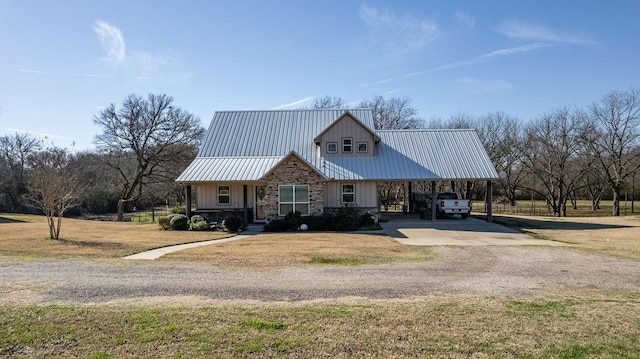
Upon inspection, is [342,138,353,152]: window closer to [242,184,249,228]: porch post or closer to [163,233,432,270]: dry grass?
[242,184,249,228]: porch post

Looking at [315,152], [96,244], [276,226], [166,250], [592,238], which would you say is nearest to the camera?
[166,250]

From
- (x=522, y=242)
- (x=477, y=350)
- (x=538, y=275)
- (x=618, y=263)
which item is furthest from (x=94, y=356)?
(x=522, y=242)

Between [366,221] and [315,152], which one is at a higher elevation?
[315,152]

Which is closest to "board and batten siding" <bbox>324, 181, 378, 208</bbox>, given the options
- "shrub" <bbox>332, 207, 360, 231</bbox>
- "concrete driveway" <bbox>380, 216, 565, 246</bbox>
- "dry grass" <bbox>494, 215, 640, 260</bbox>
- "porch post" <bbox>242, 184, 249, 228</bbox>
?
"concrete driveway" <bbox>380, 216, 565, 246</bbox>

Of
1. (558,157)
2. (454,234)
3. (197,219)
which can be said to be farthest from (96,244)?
(558,157)

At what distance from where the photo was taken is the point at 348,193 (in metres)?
27.2

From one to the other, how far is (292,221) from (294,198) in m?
1.75

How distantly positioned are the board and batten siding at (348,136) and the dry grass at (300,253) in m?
10.2

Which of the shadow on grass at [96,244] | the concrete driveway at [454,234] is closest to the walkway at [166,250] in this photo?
the shadow on grass at [96,244]

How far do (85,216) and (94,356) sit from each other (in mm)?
45373

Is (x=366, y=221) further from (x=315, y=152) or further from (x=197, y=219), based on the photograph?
(x=197, y=219)

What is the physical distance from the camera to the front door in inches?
1070

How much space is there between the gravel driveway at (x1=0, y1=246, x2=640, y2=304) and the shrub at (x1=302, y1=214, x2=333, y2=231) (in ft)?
37.0

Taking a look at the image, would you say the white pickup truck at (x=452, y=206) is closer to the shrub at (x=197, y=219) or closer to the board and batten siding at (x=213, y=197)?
the board and batten siding at (x=213, y=197)
